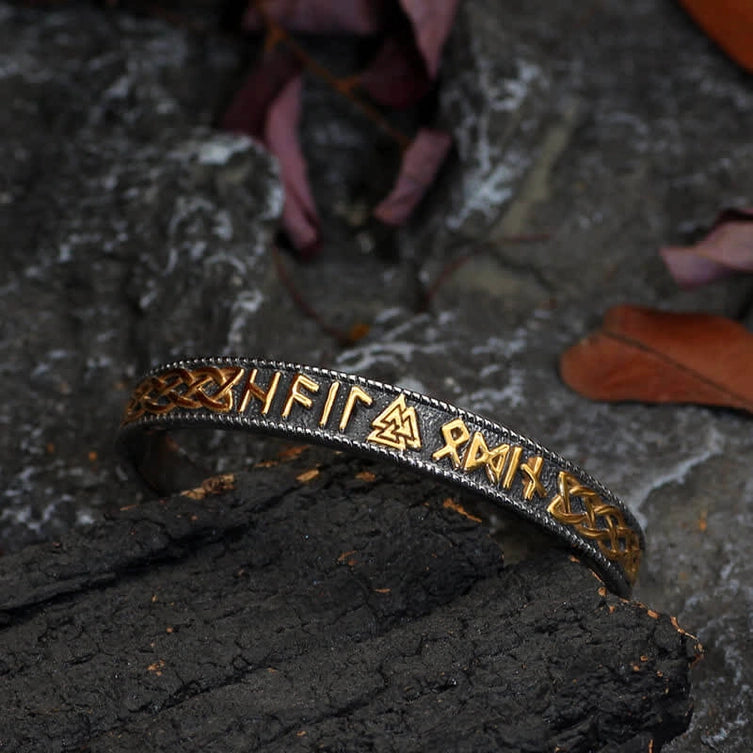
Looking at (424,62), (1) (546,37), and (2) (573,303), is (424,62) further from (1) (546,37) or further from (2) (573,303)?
(2) (573,303)

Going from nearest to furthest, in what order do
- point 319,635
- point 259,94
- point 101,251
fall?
1. point 319,635
2. point 101,251
3. point 259,94

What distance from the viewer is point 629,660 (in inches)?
34.9

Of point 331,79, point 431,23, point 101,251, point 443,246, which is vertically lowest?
point 101,251

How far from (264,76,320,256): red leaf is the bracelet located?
1.23 ft

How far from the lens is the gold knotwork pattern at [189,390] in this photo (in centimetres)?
106

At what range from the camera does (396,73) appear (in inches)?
56.7

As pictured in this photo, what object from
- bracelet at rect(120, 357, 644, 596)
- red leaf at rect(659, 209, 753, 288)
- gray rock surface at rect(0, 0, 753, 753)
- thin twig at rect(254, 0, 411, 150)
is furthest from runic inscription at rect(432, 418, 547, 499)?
thin twig at rect(254, 0, 411, 150)

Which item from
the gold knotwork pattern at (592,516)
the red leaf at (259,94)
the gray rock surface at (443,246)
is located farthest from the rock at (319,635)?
the red leaf at (259,94)

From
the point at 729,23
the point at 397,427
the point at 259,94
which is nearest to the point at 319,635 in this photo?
the point at 397,427

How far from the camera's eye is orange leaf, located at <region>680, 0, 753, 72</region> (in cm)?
144

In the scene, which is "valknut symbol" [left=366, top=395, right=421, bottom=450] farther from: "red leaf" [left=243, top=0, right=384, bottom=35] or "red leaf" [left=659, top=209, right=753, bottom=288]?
"red leaf" [left=243, top=0, right=384, bottom=35]

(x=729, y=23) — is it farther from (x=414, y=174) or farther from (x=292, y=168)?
(x=292, y=168)

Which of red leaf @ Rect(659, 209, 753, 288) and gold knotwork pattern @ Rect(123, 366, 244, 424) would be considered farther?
red leaf @ Rect(659, 209, 753, 288)

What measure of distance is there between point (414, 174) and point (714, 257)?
1.40 ft
